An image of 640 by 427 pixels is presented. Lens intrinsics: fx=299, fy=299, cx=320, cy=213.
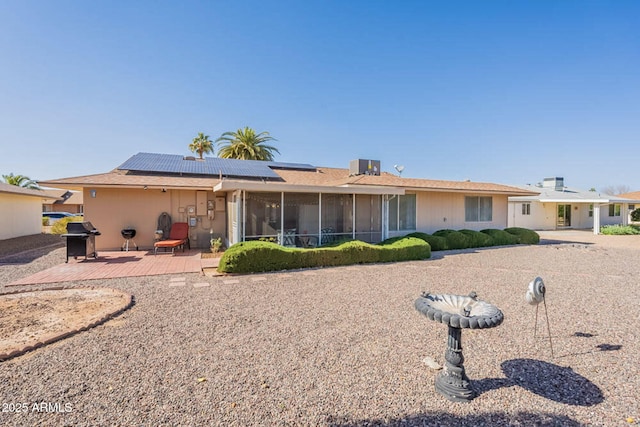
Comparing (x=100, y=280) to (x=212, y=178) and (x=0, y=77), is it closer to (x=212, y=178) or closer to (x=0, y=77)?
(x=212, y=178)

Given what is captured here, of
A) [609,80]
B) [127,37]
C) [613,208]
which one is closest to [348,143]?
[609,80]

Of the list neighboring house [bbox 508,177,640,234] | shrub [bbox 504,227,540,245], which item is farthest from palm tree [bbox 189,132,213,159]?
shrub [bbox 504,227,540,245]

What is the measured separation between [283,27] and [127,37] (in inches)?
210

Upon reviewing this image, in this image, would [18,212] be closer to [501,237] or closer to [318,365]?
[318,365]

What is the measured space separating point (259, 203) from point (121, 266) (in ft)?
14.1

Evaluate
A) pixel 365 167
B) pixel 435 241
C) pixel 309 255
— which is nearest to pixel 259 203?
pixel 309 255

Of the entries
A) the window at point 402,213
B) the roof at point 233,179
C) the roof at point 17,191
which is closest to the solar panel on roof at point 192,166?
the roof at point 233,179

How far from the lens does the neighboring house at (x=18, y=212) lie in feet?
49.9

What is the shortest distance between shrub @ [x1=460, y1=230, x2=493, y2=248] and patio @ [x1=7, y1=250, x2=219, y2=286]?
1060 cm

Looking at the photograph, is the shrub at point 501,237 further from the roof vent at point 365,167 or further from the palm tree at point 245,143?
the palm tree at point 245,143

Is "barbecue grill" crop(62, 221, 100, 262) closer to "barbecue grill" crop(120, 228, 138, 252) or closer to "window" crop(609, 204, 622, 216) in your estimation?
"barbecue grill" crop(120, 228, 138, 252)

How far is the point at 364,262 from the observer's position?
31.3 ft

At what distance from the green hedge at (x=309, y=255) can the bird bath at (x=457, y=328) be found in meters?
5.64

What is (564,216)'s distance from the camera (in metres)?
25.3
